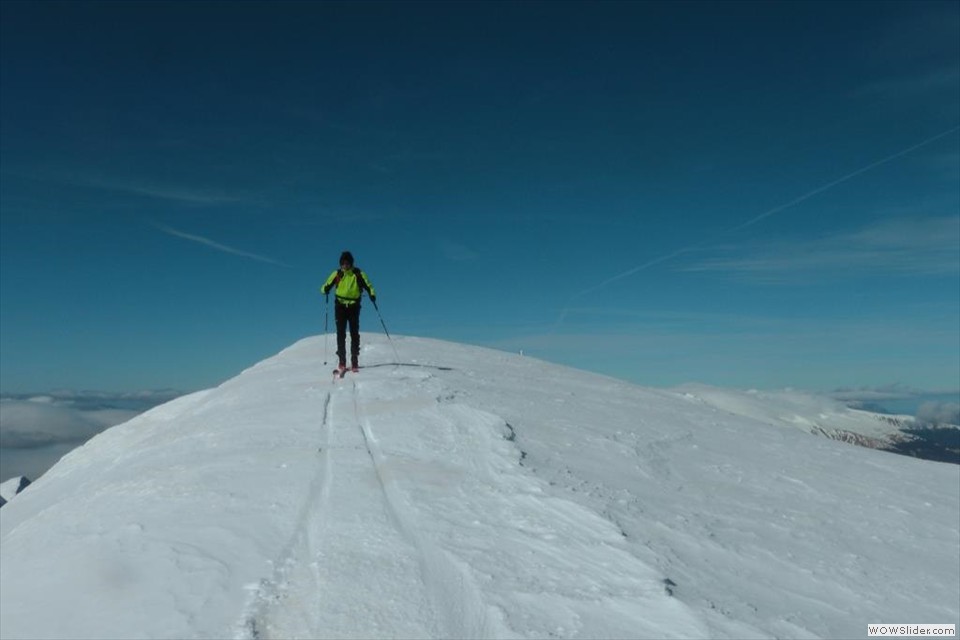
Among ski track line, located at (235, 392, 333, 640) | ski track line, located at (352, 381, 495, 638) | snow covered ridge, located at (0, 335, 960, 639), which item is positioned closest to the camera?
ski track line, located at (235, 392, 333, 640)

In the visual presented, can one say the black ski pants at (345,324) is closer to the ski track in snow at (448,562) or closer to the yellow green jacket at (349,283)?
the yellow green jacket at (349,283)

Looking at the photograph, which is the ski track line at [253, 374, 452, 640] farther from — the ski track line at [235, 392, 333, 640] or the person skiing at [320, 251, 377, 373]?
the person skiing at [320, 251, 377, 373]

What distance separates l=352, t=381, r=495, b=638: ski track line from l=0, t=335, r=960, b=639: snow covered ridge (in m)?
0.02

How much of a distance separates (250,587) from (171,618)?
0.68 meters

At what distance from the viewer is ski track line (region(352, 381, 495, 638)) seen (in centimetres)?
556

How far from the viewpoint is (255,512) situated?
7539 millimetres

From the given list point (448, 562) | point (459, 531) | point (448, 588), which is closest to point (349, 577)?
point (448, 588)

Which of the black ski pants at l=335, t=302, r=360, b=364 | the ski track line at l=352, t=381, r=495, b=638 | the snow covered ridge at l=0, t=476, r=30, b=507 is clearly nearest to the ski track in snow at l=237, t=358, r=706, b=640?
the ski track line at l=352, t=381, r=495, b=638

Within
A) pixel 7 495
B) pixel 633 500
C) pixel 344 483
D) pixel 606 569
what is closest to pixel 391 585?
pixel 606 569

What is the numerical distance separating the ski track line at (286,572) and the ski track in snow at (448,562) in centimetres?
1

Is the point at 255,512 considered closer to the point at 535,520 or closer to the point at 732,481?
the point at 535,520

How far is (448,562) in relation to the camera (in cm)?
660

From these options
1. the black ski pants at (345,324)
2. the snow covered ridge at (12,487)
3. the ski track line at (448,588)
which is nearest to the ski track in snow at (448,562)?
the ski track line at (448,588)

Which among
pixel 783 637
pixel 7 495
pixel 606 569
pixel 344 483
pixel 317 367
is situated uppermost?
pixel 317 367
